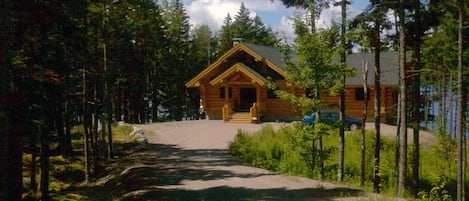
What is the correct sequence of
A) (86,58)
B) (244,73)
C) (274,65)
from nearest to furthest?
(86,58), (244,73), (274,65)

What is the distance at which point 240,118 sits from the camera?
31.1m

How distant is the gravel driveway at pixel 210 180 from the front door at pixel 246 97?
37.1 feet

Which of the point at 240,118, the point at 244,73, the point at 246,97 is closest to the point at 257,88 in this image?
the point at 244,73

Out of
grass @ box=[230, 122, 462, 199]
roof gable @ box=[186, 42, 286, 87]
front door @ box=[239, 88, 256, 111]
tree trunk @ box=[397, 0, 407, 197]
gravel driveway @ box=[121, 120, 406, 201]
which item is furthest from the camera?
front door @ box=[239, 88, 256, 111]

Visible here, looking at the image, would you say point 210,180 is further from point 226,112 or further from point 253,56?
point 253,56

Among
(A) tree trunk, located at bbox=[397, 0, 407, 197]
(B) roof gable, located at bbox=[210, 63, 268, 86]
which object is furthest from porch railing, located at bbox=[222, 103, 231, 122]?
(A) tree trunk, located at bbox=[397, 0, 407, 197]

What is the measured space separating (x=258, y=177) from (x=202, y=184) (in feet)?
6.87

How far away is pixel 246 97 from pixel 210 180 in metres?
20.2

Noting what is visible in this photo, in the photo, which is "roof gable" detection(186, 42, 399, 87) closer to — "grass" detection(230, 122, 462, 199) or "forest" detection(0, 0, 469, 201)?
"forest" detection(0, 0, 469, 201)

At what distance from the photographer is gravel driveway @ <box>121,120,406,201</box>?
38.9 ft

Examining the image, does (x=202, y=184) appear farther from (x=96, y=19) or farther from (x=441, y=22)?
(x=441, y=22)

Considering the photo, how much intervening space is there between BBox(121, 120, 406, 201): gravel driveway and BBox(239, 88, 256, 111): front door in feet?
37.1

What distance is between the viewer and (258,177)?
14.3 m

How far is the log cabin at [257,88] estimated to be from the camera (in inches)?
1183
